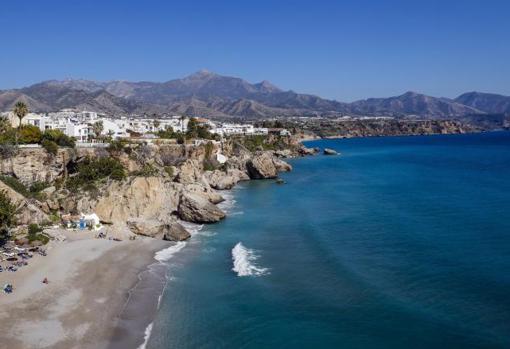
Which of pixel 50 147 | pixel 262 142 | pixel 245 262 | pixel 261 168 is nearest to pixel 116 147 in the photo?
pixel 50 147

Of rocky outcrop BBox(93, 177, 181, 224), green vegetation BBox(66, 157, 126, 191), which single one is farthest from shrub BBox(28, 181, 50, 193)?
rocky outcrop BBox(93, 177, 181, 224)

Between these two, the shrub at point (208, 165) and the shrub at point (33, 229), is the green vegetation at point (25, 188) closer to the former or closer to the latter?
the shrub at point (33, 229)

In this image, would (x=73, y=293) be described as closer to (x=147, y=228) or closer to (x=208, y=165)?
(x=147, y=228)

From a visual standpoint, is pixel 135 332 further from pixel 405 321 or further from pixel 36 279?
pixel 405 321

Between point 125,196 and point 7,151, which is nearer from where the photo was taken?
point 125,196

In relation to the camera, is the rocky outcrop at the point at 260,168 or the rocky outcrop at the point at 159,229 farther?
the rocky outcrop at the point at 260,168

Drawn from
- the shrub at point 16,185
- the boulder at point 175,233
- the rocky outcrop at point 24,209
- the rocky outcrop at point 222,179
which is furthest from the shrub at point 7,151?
the rocky outcrop at point 222,179
